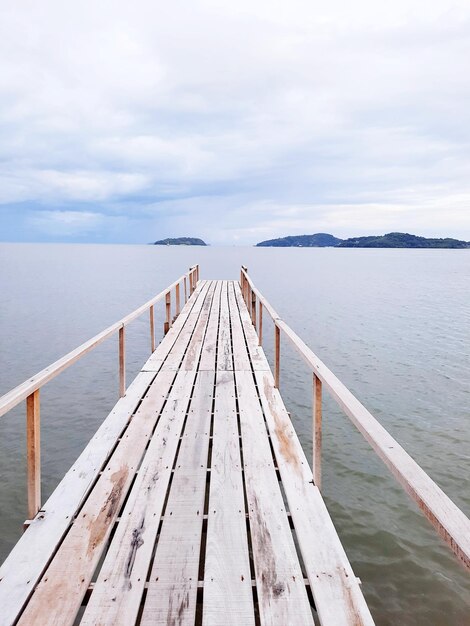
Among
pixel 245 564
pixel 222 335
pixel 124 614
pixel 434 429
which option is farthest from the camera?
pixel 222 335

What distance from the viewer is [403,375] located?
1030cm

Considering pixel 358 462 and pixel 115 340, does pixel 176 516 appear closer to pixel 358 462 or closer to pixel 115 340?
pixel 358 462

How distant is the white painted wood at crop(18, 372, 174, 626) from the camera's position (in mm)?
2117

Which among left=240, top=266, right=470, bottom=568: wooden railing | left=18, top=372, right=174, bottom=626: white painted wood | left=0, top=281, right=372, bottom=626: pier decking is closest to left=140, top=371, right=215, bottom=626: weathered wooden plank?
left=0, top=281, right=372, bottom=626: pier decking

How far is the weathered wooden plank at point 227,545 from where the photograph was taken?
2.14 m

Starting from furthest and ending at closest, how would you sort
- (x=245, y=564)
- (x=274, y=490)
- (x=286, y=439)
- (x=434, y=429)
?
(x=434, y=429), (x=286, y=439), (x=274, y=490), (x=245, y=564)

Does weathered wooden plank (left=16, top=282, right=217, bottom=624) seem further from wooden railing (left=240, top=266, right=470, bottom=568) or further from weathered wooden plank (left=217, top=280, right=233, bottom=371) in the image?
weathered wooden plank (left=217, top=280, right=233, bottom=371)

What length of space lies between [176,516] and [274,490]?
2.55 ft

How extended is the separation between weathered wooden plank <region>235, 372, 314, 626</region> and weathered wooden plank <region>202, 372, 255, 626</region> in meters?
0.07

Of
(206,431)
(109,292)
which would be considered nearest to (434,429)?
(206,431)

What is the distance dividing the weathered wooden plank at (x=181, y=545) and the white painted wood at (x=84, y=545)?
368 millimetres

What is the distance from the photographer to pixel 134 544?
8.49 ft

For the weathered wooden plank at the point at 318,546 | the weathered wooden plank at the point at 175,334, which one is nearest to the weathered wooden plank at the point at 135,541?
the weathered wooden plank at the point at 318,546

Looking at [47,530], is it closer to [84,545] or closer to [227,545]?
[84,545]
